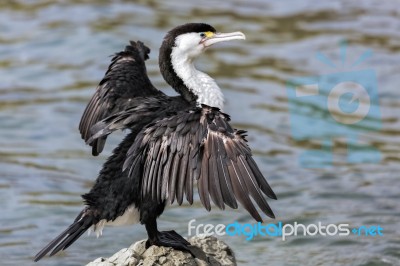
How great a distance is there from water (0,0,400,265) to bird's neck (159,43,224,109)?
195 cm

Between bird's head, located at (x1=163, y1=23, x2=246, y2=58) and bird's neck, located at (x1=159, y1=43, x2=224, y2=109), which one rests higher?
bird's head, located at (x1=163, y1=23, x2=246, y2=58)

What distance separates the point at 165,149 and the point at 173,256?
730mm

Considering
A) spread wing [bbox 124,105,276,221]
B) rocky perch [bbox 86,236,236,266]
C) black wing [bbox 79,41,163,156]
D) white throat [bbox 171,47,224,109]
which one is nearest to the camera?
spread wing [bbox 124,105,276,221]

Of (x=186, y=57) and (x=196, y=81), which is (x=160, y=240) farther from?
(x=186, y=57)

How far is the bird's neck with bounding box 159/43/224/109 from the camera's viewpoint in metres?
6.57

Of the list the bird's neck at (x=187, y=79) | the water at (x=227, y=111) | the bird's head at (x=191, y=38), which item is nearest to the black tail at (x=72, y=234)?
the bird's neck at (x=187, y=79)

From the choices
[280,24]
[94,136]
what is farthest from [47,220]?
[280,24]

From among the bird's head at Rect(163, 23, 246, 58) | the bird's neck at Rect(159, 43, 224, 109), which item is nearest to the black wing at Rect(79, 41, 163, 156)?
the bird's neck at Rect(159, 43, 224, 109)

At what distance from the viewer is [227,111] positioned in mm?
11758

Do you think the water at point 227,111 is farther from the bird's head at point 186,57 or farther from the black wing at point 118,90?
the bird's head at point 186,57

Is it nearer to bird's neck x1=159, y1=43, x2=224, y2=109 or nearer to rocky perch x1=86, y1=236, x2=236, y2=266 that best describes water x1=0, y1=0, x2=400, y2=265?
rocky perch x1=86, y1=236, x2=236, y2=266

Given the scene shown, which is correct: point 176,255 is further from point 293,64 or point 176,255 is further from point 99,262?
point 293,64

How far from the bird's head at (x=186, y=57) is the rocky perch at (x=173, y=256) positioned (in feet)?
3.23

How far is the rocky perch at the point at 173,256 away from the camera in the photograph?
20.5 ft
